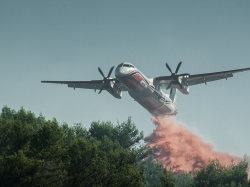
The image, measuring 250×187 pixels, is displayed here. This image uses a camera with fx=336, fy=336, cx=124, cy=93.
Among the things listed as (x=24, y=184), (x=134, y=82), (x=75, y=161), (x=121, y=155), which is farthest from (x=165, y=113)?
(x=24, y=184)

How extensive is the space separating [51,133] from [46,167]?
9.51 feet

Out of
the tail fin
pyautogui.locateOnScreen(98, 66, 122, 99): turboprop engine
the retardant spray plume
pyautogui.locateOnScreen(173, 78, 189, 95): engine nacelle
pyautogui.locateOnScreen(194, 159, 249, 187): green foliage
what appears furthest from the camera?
the retardant spray plume

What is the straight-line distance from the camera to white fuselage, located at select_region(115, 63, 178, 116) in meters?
45.3

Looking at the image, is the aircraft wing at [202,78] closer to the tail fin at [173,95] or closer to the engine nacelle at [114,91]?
the engine nacelle at [114,91]

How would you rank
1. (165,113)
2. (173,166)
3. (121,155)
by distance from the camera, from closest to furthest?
(121,155) → (165,113) → (173,166)

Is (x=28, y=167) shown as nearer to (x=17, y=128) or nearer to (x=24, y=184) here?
(x=24, y=184)

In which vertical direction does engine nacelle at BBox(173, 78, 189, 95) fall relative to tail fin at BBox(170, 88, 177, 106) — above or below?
below

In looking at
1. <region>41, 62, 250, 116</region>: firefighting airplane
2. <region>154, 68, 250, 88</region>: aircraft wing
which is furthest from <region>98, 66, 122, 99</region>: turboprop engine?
<region>154, 68, 250, 88</region>: aircraft wing

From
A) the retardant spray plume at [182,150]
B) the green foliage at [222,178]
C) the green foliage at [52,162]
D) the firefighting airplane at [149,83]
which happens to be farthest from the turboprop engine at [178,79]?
the retardant spray plume at [182,150]

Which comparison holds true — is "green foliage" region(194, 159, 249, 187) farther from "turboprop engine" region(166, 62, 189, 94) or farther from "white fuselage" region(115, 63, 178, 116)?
"turboprop engine" region(166, 62, 189, 94)

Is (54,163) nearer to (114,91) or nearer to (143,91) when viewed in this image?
(143,91)

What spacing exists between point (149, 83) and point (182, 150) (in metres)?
42.9

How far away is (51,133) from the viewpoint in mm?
28969

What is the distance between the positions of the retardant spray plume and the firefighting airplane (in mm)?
28672
